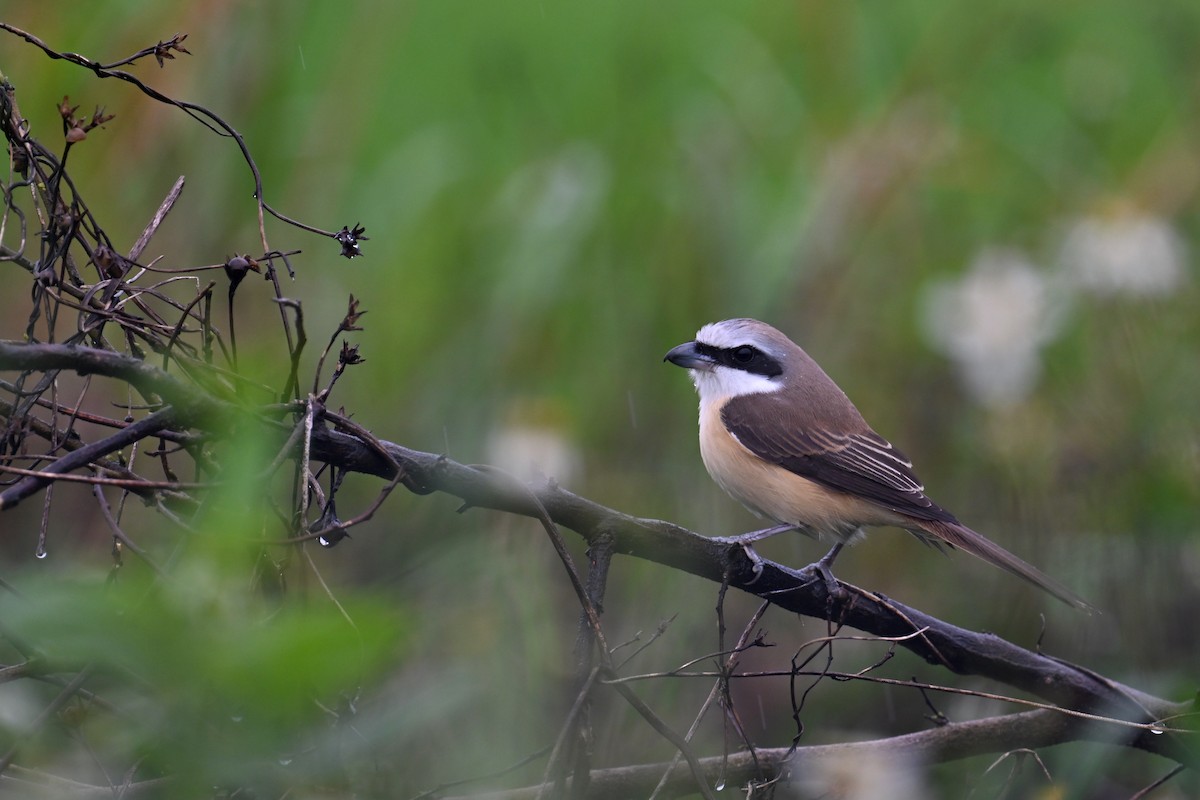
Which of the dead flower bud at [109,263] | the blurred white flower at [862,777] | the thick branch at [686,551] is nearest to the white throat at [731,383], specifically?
the blurred white flower at [862,777]

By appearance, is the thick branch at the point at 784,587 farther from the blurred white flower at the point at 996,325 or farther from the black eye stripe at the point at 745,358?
the blurred white flower at the point at 996,325

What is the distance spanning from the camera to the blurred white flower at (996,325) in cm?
511

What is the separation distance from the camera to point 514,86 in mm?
5965

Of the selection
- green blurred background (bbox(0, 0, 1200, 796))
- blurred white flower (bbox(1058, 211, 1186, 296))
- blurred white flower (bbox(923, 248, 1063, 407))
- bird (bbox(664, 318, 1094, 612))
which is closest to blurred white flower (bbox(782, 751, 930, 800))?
green blurred background (bbox(0, 0, 1200, 796))

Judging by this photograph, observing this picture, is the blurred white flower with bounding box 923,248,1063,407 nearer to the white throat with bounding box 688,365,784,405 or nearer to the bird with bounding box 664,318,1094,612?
the bird with bounding box 664,318,1094,612

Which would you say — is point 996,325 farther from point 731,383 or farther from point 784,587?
point 784,587

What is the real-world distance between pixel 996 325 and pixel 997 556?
194 centimetres

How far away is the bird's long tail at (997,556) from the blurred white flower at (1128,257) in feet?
6.55

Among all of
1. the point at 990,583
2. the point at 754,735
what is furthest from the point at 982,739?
the point at 990,583

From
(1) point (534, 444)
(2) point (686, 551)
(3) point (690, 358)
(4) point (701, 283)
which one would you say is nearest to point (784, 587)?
(2) point (686, 551)

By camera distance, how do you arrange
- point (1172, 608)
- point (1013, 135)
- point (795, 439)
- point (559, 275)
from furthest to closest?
point (1013, 135)
point (559, 275)
point (1172, 608)
point (795, 439)

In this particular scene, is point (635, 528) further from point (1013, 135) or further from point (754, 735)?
point (1013, 135)

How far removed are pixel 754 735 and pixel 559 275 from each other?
2.13 m

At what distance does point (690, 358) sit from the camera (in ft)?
13.4
